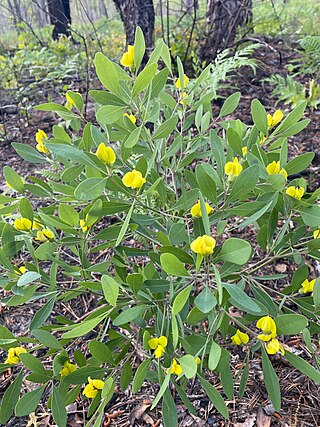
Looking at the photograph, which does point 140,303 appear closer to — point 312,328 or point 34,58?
point 312,328

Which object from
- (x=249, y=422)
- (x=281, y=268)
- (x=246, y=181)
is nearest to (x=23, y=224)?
(x=246, y=181)

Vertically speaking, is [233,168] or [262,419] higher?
[233,168]

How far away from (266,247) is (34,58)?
3967 mm

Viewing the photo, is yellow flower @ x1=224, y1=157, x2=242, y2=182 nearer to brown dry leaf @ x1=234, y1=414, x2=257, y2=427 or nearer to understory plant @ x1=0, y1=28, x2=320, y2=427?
understory plant @ x1=0, y1=28, x2=320, y2=427

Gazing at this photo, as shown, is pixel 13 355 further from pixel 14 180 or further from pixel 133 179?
pixel 133 179

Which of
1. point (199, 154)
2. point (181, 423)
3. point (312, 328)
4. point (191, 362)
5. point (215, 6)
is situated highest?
point (215, 6)

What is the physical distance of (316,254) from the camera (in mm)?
1057

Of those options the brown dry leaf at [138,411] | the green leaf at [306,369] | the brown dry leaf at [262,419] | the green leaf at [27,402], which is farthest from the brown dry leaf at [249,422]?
the green leaf at [27,402]

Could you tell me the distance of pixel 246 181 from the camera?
0.90 metres

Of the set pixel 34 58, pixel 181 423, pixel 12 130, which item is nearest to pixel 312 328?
pixel 181 423

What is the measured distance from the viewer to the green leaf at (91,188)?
0.88 metres

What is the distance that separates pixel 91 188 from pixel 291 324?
0.55 m

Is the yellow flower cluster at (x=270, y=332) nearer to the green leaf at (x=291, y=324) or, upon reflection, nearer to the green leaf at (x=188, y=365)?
the green leaf at (x=291, y=324)

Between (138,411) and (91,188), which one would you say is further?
(138,411)
